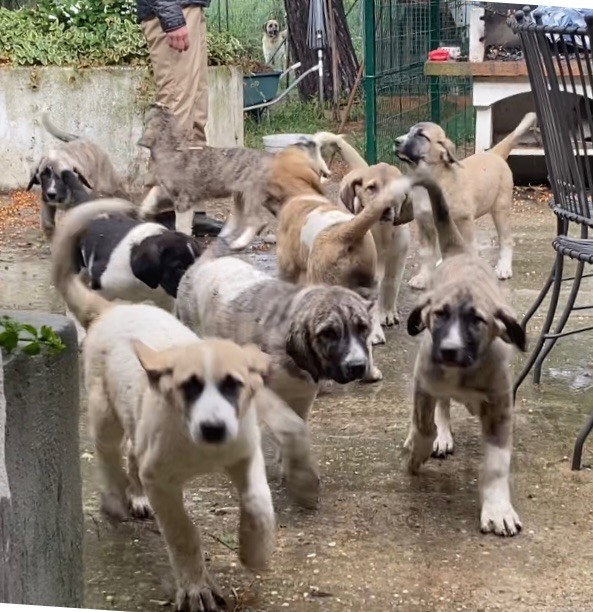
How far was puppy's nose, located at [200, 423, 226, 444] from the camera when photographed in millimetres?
2824

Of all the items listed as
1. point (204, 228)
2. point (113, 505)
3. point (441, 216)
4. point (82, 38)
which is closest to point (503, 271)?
point (204, 228)

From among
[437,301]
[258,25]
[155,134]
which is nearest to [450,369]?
[437,301]

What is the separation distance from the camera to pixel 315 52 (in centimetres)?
1648

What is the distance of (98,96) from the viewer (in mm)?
10672

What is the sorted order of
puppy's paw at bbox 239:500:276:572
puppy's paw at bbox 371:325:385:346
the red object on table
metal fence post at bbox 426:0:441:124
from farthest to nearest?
metal fence post at bbox 426:0:441:124, the red object on table, puppy's paw at bbox 371:325:385:346, puppy's paw at bbox 239:500:276:572

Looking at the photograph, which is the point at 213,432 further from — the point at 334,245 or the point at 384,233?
the point at 384,233

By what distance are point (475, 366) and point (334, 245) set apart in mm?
1725

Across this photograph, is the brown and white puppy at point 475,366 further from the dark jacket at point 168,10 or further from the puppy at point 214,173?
the dark jacket at point 168,10

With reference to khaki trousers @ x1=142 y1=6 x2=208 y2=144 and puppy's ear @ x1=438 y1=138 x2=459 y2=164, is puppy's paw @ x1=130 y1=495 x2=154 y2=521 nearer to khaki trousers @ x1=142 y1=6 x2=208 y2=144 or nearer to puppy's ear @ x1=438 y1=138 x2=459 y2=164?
puppy's ear @ x1=438 y1=138 x2=459 y2=164

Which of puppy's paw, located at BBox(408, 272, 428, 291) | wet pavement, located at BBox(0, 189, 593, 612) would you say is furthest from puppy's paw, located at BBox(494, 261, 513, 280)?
wet pavement, located at BBox(0, 189, 593, 612)

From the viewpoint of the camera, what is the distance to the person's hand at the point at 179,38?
8.43 meters

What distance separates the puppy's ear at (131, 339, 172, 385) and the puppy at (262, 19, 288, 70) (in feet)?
49.3

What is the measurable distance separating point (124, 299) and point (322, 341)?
6.12 feet

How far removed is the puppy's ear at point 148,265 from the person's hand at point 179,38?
339 centimetres
